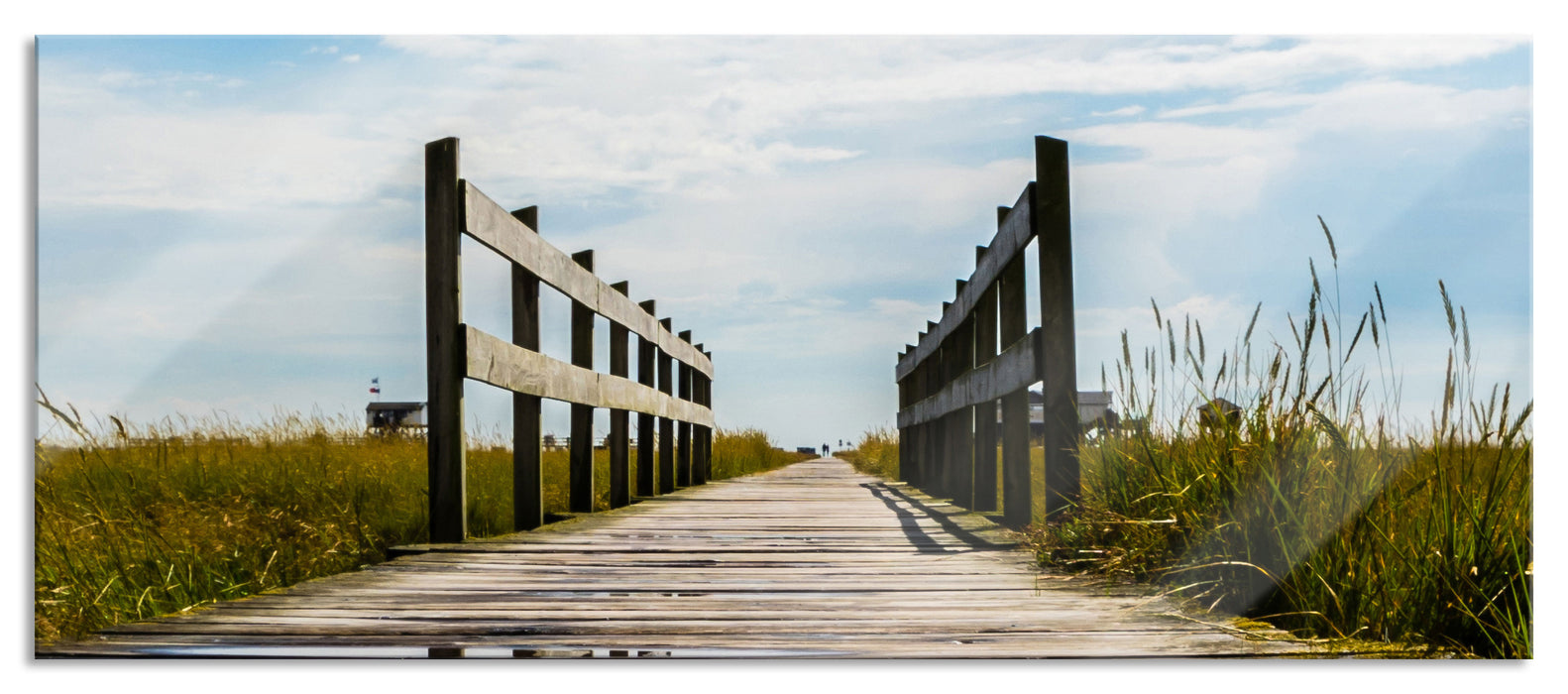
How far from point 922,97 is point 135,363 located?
2.47 metres

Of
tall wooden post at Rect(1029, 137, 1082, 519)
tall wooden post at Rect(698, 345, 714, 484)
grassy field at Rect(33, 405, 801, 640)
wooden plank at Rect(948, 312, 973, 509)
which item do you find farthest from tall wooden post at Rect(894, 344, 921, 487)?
tall wooden post at Rect(1029, 137, 1082, 519)

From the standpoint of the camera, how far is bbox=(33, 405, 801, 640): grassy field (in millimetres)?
2992

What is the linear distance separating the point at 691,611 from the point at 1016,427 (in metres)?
2.23

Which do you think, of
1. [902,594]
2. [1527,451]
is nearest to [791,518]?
[902,594]

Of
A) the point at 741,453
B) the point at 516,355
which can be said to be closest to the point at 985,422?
the point at 516,355

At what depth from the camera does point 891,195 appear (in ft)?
13.4

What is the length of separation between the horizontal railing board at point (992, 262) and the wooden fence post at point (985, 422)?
0.08 metres

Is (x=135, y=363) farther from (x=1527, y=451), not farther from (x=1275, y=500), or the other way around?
(x=1527, y=451)

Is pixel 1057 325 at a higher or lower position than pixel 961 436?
higher

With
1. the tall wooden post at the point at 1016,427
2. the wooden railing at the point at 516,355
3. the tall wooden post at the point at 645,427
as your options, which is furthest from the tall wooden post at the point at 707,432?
the tall wooden post at the point at 1016,427

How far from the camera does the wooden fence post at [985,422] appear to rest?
17.0 feet

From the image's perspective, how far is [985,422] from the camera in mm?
5406

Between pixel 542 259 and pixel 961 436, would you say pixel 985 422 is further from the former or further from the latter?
pixel 542 259

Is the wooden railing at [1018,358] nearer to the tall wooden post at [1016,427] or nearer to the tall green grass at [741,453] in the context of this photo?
the tall wooden post at [1016,427]
